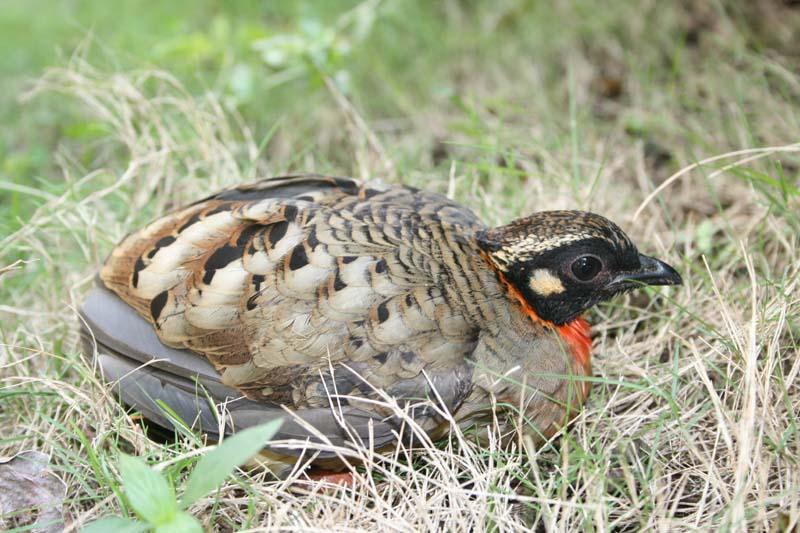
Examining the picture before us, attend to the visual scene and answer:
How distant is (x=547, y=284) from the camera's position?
3369mm

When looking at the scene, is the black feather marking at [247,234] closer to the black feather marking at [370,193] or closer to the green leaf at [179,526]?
the black feather marking at [370,193]

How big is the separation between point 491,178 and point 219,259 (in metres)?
2.03

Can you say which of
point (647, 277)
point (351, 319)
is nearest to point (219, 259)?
point (351, 319)

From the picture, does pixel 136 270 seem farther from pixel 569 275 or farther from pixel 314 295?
pixel 569 275

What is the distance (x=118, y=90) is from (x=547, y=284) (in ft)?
9.64

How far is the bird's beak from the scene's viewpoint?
3.42 m

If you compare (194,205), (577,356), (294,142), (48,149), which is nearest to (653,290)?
(577,356)

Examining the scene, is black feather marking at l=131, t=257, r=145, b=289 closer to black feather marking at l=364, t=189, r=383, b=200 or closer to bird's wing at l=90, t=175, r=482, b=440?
bird's wing at l=90, t=175, r=482, b=440

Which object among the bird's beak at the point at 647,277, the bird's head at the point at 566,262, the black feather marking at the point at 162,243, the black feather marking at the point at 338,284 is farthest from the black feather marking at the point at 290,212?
the bird's beak at the point at 647,277

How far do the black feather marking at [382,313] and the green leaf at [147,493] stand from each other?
3.39 ft

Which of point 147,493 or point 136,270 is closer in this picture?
point 147,493

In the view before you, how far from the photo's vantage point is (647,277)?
3.44m

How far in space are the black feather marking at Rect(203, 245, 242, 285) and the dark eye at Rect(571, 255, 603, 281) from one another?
1.38 meters

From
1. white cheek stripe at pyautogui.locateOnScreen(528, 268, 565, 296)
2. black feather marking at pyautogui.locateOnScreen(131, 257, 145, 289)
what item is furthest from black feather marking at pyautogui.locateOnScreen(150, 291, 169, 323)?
white cheek stripe at pyautogui.locateOnScreen(528, 268, 565, 296)
